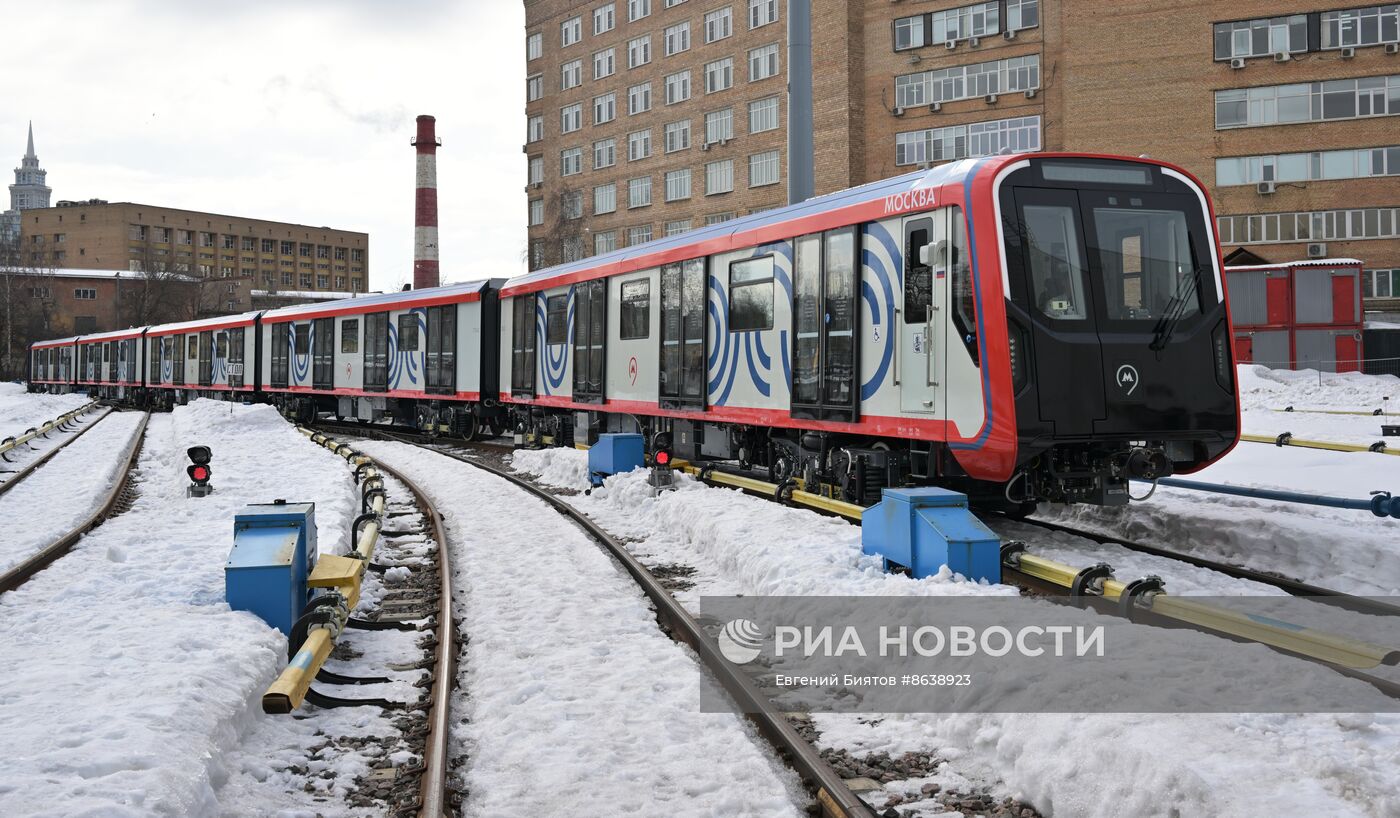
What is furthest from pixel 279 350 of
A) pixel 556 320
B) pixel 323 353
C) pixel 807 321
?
pixel 807 321

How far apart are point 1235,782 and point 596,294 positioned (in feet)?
46.6

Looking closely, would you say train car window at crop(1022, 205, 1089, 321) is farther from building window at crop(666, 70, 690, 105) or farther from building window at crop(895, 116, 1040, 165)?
building window at crop(666, 70, 690, 105)

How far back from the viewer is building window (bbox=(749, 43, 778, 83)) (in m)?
48.4

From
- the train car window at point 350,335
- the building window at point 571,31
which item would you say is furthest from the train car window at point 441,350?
the building window at point 571,31

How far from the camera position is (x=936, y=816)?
13.5 ft

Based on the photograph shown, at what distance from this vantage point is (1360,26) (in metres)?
40.7

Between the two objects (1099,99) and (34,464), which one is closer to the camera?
(34,464)

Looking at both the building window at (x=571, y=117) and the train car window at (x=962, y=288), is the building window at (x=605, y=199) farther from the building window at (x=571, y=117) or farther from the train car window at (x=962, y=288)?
the train car window at (x=962, y=288)

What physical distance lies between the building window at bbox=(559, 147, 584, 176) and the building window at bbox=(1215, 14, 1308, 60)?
3190 centimetres

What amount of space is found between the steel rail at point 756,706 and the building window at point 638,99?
4884cm

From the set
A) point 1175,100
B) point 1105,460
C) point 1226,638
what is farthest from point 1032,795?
point 1175,100

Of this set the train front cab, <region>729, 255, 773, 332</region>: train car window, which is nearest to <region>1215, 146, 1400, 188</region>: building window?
<region>729, 255, 773, 332</region>: train car window

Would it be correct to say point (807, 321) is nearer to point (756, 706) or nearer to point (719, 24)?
point (756, 706)

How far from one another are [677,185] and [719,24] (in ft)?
25.5
